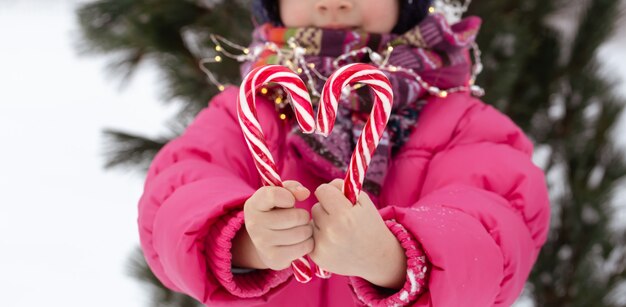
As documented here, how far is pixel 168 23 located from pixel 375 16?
1.05 ft

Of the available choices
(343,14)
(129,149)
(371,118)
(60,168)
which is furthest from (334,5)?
(60,168)

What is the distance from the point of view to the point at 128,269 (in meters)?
1.22

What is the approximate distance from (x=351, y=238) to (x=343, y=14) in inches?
13.1

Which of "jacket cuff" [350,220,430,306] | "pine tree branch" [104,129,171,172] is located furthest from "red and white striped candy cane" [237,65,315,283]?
"pine tree branch" [104,129,171,172]

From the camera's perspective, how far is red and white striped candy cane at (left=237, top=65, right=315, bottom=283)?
2.08 ft

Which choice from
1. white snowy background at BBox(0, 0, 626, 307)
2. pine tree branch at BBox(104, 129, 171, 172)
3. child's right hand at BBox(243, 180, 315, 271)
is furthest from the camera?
white snowy background at BBox(0, 0, 626, 307)

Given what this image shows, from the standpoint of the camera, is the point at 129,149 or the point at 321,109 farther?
the point at 129,149

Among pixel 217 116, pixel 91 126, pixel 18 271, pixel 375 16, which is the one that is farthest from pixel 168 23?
pixel 91 126

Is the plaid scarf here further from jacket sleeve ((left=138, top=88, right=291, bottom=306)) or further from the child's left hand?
the child's left hand

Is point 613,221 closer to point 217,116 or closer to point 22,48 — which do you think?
point 217,116

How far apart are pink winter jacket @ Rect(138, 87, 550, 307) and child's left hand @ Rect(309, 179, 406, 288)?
0.02 meters

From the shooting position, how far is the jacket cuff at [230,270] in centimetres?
69

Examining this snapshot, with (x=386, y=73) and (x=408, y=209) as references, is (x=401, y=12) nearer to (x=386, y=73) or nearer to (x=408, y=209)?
(x=386, y=73)

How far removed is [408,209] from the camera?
2.28 feet
